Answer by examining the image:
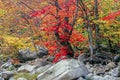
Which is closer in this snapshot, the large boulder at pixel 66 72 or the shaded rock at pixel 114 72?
the large boulder at pixel 66 72

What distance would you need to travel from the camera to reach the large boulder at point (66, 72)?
11.9 meters

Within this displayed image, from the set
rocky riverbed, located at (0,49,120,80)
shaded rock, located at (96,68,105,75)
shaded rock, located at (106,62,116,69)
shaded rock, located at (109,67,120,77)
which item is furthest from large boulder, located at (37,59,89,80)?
shaded rock, located at (106,62,116,69)

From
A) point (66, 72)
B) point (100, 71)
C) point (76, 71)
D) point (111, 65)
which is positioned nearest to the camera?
point (66, 72)

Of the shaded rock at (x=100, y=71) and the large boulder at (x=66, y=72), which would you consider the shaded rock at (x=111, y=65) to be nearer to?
the shaded rock at (x=100, y=71)

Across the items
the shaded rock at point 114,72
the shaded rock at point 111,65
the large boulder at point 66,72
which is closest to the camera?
the large boulder at point 66,72

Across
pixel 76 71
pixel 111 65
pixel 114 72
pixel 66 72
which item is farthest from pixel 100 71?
pixel 66 72

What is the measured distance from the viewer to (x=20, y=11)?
79.4ft

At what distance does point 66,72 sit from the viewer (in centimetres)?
1196

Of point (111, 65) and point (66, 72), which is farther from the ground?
point (66, 72)

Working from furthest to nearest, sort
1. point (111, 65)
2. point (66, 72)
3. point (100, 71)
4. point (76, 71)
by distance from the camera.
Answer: point (111, 65) < point (100, 71) < point (76, 71) < point (66, 72)

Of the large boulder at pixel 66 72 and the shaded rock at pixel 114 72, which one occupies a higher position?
the large boulder at pixel 66 72

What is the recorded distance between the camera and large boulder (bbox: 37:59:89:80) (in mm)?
11914

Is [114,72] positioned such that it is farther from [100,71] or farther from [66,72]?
[66,72]

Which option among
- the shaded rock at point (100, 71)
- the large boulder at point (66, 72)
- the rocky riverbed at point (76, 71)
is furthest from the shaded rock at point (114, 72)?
the large boulder at point (66, 72)
